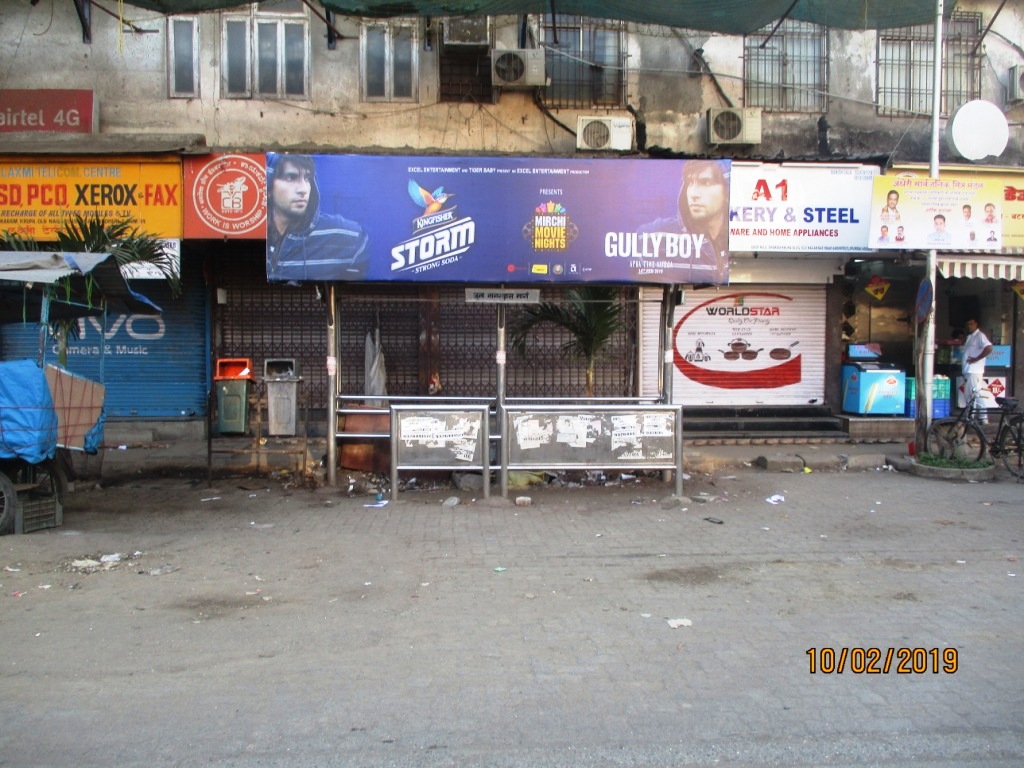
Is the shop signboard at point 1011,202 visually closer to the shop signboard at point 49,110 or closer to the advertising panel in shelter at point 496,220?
the advertising panel in shelter at point 496,220

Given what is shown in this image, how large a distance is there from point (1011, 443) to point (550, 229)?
24.3 ft

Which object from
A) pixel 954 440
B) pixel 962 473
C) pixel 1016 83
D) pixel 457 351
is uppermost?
pixel 1016 83

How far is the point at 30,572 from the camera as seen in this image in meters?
6.67

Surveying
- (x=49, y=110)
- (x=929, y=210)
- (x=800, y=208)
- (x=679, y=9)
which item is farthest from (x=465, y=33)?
(x=929, y=210)

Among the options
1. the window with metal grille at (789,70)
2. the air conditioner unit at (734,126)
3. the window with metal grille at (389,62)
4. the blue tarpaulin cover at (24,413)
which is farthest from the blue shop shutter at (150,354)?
the window with metal grille at (789,70)

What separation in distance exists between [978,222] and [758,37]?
16.7 ft

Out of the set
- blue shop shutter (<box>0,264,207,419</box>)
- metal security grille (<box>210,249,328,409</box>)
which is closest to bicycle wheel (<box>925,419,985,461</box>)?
metal security grille (<box>210,249,328,409</box>)

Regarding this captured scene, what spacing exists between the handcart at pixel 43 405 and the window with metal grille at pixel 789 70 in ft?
35.3

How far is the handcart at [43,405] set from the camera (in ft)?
24.5

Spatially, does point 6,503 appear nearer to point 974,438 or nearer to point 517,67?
point 517,67

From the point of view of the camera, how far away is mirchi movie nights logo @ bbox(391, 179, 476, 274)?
9.16m

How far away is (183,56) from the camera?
1322cm

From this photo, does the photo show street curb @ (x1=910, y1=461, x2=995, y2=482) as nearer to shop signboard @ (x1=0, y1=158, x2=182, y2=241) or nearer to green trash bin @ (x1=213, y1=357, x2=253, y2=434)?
green trash bin @ (x1=213, y1=357, x2=253, y2=434)
